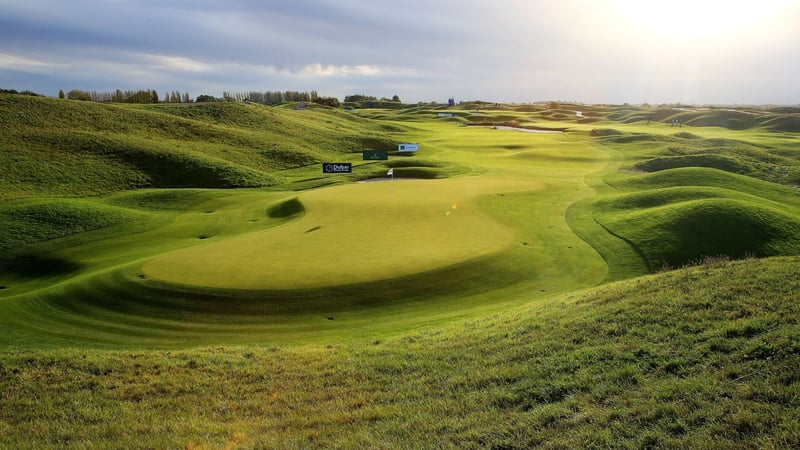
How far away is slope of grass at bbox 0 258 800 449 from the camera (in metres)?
6.65

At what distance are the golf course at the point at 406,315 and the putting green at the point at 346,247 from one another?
15 centimetres

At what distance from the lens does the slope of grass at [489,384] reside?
262 inches

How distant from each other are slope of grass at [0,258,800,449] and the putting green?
542 cm

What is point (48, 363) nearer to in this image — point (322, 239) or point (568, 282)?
point (322, 239)

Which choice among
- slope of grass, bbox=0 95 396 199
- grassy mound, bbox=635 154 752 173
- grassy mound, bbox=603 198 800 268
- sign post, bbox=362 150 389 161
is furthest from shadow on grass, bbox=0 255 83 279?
grassy mound, bbox=635 154 752 173

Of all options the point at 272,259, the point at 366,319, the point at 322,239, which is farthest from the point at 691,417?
the point at 322,239

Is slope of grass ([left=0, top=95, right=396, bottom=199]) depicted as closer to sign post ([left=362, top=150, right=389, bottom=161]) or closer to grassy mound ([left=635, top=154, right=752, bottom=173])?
sign post ([left=362, top=150, right=389, bottom=161])

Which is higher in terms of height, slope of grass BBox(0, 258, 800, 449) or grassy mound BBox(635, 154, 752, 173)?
grassy mound BBox(635, 154, 752, 173)

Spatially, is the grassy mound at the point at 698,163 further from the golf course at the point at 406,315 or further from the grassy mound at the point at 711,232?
the grassy mound at the point at 711,232

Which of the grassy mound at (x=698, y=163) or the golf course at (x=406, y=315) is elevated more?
the grassy mound at (x=698, y=163)

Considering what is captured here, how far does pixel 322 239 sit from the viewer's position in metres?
22.8

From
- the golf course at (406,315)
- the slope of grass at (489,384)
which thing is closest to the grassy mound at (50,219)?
the golf course at (406,315)

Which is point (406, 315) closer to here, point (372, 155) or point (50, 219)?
point (50, 219)

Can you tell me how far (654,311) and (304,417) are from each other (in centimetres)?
773
